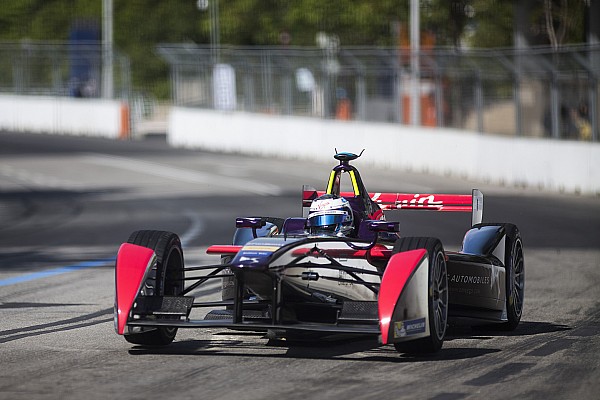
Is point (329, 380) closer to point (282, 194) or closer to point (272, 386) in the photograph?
point (272, 386)

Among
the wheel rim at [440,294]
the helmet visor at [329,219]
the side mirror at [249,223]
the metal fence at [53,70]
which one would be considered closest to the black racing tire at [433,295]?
the wheel rim at [440,294]

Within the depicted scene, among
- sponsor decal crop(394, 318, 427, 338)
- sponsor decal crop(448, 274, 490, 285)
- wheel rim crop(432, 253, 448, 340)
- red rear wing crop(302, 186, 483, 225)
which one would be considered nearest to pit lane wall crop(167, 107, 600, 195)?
red rear wing crop(302, 186, 483, 225)

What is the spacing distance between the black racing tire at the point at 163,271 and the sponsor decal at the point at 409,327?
1775mm

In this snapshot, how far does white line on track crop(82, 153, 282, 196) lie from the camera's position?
29.0 metres

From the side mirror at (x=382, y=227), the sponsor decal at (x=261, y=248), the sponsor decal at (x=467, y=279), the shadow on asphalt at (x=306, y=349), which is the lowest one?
the shadow on asphalt at (x=306, y=349)

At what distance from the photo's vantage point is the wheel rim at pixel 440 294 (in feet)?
30.9

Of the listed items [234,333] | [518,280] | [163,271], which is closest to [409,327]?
[163,271]

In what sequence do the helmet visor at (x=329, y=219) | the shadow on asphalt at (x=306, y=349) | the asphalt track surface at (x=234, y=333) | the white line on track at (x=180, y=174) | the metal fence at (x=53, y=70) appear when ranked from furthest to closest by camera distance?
1. the metal fence at (x=53, y=70)
2. the white line on track at (x=180, y=174)
3. the helmet visor at (x=329, y=219)
4. the shadow on asphalt at (x=306, y=349)
5. the asphalt track surface at (x=234, y=333)

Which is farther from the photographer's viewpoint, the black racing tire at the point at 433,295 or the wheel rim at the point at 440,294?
the wheel rim at the point at 440,294

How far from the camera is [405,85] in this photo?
3719cm

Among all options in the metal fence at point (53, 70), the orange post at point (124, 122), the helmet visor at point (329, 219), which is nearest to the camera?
the helmet visor at point (329, 219)

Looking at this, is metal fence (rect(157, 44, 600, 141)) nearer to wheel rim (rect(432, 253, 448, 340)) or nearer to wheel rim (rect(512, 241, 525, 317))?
wheel rim (rect(512, 241, 525, 317))

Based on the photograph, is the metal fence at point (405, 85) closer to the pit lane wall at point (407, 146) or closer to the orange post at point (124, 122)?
the pit lane wall at point (407, 146)

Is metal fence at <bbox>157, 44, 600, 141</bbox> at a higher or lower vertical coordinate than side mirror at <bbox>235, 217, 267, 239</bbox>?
higher
